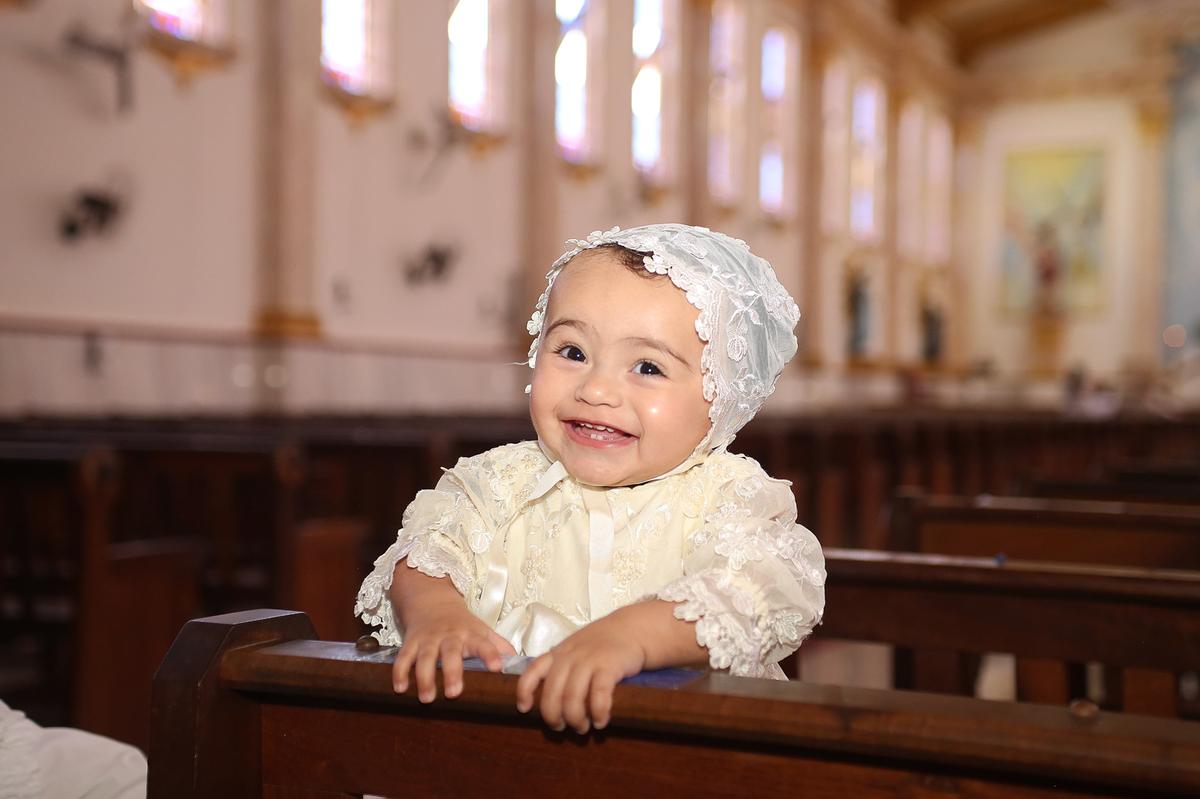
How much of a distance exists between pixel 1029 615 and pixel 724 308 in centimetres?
83

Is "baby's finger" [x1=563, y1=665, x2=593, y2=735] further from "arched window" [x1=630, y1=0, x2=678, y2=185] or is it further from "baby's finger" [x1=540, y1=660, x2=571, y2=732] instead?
"arched window" [x1=630, y1=0, x2=678, y2=185]

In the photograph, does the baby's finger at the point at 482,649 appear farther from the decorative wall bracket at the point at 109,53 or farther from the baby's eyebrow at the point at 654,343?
the decorative wall bracket at the point at 109,53

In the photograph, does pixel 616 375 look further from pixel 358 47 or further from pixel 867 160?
pixel 867 160

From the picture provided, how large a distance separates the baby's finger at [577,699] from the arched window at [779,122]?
658 inches

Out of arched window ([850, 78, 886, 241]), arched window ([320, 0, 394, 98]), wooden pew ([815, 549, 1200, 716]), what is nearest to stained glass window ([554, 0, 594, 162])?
arched window ([320, 0, 394, 98])

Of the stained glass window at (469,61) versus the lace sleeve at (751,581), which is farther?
the stained glass window at (469,61)

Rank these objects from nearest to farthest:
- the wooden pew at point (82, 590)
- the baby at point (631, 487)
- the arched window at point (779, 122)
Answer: the baby at point (631, 487) < the wooden pew at point (82, 590) < the arched window at point (779, 122)

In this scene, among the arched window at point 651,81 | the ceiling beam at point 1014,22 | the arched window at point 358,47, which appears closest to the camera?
the arched window at point 358,47

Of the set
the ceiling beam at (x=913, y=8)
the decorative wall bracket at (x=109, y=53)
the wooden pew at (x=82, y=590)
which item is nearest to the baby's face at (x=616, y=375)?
the wooden pew at (x=82, y=590)

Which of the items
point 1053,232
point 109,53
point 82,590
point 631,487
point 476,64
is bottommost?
point 82,590

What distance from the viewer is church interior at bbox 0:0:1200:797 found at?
1.16 meters

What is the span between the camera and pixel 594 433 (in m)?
1.52

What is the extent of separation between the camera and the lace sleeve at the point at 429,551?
58.5 inches

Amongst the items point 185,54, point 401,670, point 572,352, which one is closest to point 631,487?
point 572,352
